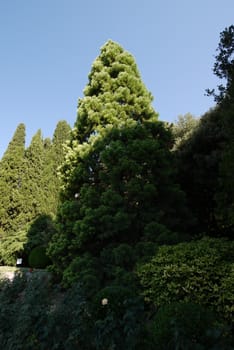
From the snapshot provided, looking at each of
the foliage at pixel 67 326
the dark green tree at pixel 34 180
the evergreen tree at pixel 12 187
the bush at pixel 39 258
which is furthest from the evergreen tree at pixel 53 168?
the foliage at pixel 67 326

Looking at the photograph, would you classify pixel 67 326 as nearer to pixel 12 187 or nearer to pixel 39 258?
pixel 39 258

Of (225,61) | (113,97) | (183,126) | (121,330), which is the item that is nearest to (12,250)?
(113,97)

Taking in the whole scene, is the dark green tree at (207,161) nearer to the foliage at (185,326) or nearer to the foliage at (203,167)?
the foliage at (203,167)

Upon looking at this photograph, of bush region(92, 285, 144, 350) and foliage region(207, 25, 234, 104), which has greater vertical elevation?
foliage region(207, 25, 234, 104)

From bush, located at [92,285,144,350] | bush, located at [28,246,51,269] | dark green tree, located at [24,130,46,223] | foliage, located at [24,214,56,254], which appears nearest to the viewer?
bush, located at [92,285,144,350]

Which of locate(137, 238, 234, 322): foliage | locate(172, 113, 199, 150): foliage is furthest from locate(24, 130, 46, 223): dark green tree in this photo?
locate(137, 238, 234, 322): foliage

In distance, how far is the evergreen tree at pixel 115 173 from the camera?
17.9 ft

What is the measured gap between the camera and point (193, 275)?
383cm

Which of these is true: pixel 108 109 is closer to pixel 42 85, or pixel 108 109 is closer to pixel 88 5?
pixel 88 5

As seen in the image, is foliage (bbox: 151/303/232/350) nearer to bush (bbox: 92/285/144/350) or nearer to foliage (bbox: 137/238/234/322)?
bush (bbox: 92/285/144/350)

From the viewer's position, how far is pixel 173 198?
6074 millimetres

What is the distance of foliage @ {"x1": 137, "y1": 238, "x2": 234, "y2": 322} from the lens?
3.53m

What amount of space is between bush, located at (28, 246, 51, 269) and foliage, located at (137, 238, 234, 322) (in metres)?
7.19

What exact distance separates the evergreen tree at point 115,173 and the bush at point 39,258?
4.56m
